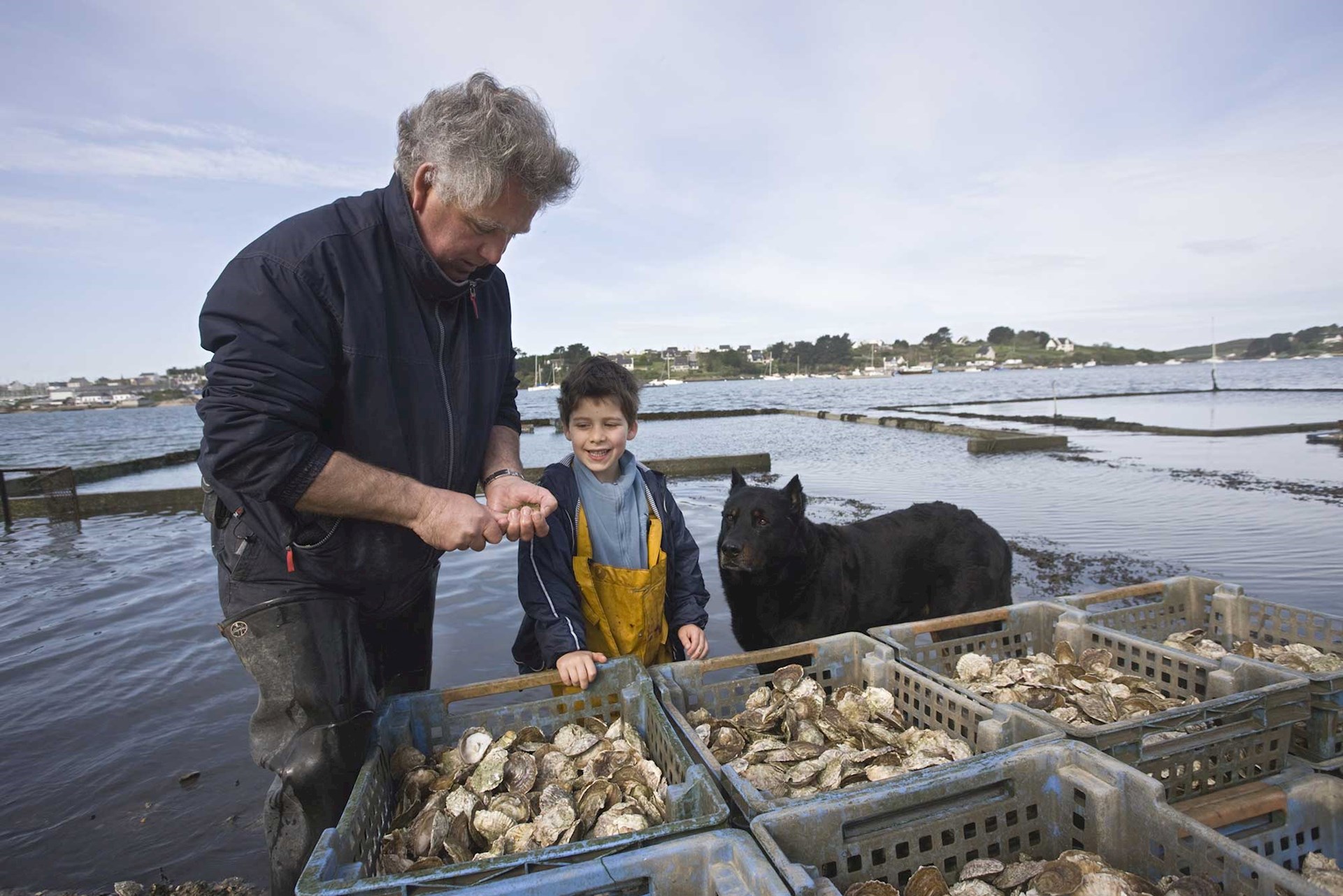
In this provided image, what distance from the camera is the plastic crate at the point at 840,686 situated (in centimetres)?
184

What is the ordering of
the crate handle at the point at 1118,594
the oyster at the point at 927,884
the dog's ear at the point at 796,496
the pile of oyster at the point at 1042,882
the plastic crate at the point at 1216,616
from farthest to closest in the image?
the dog's ear at the point at 796,496, the crate handle at the point at 1118,594, the plastic crate at the point at 1216,616, the oyster at the point at 927,884, the pile of oyster at the point at 1042,882

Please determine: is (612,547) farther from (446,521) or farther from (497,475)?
(446,521)

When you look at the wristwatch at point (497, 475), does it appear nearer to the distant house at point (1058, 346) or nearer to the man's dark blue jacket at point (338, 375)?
the man's dark blue jacket at point (338, 375)

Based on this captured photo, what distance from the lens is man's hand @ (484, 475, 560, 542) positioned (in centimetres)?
227

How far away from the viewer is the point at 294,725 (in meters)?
2.04

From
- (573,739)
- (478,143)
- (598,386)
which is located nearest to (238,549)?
(573,739)

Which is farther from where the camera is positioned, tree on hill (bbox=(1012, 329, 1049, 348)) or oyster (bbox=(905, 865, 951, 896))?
tree on hill (bbox=(1012, 329, 1049, 348))

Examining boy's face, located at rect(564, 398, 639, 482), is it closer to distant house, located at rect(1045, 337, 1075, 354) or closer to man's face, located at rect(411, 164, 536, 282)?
man's face, located at rect(411, 164, 536, 282)

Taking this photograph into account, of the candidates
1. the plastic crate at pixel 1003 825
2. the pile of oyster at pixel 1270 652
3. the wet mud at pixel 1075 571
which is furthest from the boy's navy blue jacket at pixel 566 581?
the wet mud at pixel 1075 571

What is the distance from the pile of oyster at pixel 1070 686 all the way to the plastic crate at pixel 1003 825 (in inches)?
17.1

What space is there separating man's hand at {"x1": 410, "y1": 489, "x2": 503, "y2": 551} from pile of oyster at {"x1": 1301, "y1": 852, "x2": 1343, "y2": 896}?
7.34 feet

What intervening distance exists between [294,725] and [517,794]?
0.66 m

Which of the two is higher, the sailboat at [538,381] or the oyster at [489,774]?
the sailboat at [538,381]

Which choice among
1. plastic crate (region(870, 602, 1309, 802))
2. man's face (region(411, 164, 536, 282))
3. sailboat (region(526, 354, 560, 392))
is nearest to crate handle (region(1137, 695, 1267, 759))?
plastic crate (region(870, 602, 1309, 802))
